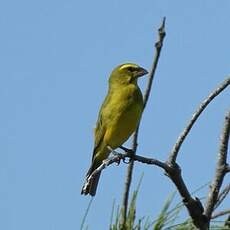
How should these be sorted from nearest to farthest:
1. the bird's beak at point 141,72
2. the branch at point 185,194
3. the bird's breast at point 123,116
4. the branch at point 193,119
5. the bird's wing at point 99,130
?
the branch at point 185,194 < the branch at point 193,119 < the bird's breast at point 123,116 < the bird's wing at point 99,130 < the bird's beak at point 141,72

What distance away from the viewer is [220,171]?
8.69 feet

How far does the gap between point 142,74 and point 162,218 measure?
188 inches

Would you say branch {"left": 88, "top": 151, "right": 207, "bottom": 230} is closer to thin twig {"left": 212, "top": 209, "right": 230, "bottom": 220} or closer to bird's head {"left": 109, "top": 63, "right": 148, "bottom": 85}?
thin twig {"left": 212, "top": 209, "right": 230, "bottom": 220}

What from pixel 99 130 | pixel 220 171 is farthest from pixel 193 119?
pixel 99 130

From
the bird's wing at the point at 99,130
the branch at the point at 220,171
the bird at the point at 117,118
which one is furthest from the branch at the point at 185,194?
the bird's wing at the point at 99,130

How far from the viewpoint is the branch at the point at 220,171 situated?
260 cm

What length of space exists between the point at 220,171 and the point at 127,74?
16.2 feet

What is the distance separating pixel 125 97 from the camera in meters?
6.79

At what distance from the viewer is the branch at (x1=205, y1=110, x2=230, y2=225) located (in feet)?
8.54

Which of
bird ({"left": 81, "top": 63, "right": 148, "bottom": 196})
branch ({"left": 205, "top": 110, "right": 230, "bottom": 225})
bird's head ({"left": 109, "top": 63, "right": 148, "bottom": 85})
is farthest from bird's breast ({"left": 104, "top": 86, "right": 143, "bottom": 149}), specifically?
branch ({"left": 205, "top": 110, "right": 230, "bottom": 225})

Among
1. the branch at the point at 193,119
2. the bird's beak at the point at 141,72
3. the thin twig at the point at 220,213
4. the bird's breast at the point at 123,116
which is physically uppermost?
the bird's beak at the point at 141,72

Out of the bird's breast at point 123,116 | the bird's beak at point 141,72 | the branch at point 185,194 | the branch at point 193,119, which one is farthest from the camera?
the bird's beak at point 141,72

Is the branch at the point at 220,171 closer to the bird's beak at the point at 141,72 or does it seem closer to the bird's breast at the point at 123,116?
the bird's breast at the point at 123,116

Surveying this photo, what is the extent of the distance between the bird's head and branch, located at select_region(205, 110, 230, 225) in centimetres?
475
